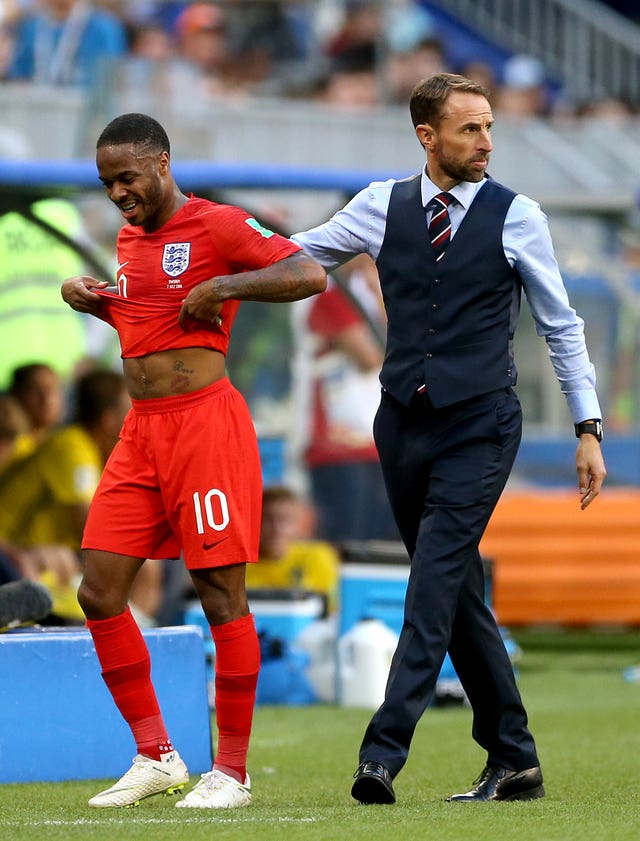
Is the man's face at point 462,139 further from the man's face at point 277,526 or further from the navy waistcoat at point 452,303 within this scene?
the man's face at point 277,526

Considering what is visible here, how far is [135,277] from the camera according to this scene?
5418mm

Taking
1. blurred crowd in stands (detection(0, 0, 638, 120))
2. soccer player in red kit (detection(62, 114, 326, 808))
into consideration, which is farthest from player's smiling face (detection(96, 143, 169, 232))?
blurred crowd in stands (detection(0, 0, 638, 120))

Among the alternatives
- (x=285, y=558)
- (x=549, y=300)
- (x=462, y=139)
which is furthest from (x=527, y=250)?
(x=285, y=558)

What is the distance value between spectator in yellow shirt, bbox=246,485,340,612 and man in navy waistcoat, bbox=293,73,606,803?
5.22m

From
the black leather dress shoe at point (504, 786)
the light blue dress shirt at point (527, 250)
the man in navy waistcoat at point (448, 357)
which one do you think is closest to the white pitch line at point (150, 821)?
the man in navy waistcoat at point (448, 357)

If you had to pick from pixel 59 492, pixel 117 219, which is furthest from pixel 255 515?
pixel 117 219

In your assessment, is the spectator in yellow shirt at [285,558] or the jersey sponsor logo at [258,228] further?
the spectator in yellow shirt at [285,558]

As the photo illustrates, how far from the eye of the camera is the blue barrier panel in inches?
247

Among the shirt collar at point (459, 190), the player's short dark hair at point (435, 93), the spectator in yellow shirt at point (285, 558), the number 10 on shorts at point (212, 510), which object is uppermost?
the player's short dark hair at point (435, 93)

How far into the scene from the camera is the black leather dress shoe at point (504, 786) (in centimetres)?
548

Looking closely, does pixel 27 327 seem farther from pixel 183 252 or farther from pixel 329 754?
pixel 183 252

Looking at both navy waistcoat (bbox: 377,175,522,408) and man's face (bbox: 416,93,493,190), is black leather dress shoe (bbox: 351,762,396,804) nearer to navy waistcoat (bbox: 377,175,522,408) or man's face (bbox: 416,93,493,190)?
navy waistcoat (bbox: 377,175,522,408)

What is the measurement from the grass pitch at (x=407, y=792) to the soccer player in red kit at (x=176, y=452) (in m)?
0.30

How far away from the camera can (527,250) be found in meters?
5.29
